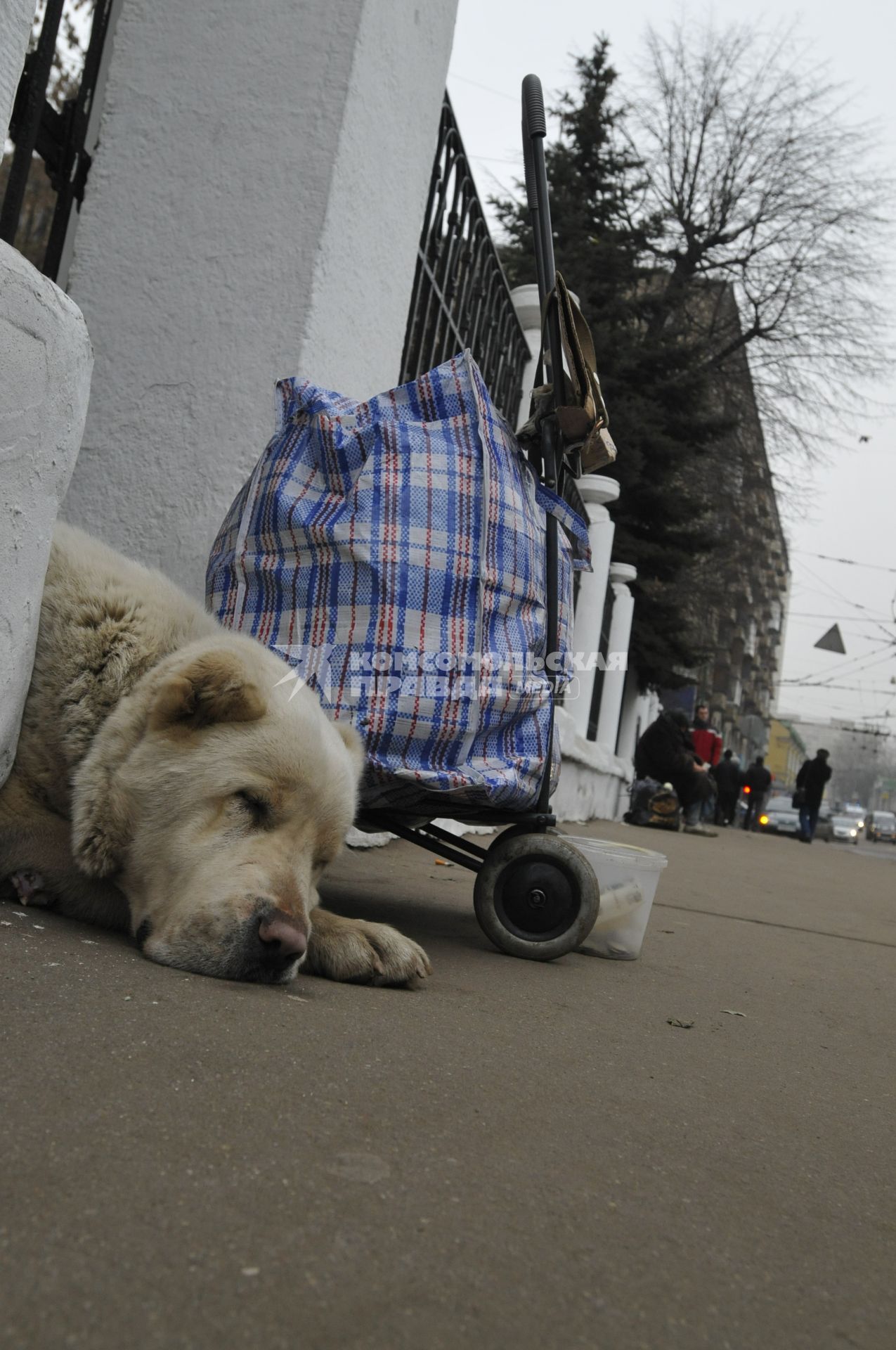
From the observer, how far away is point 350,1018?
215cm

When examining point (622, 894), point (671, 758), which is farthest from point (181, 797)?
point (671, 758)

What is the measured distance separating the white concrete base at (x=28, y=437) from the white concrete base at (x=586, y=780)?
6093 millimetres

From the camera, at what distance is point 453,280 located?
6.20 m

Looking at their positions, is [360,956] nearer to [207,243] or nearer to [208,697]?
[208,697]

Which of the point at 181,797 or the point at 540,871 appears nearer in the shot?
the point at 181,797

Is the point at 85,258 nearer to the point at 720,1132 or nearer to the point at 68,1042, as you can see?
the point at 68,1042

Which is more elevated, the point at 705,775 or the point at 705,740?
the point at 705,740

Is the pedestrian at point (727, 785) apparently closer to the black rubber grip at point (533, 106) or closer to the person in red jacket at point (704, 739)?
the person in red jacket at point (704, 739)

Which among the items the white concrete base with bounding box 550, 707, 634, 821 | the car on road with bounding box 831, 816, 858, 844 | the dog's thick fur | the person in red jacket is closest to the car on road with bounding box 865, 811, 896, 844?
the car on road with bounding box 831, 816, 858, 844

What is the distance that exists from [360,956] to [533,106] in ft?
9.70

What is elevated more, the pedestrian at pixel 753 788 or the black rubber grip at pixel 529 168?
the black rubber grip at pixel 529 168

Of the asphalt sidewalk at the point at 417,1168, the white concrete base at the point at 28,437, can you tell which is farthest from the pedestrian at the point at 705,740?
the white concrete base at the point at 28,437

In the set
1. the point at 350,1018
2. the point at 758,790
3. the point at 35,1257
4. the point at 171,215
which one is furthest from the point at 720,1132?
the point at 758,790

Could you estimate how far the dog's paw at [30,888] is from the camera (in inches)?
102
